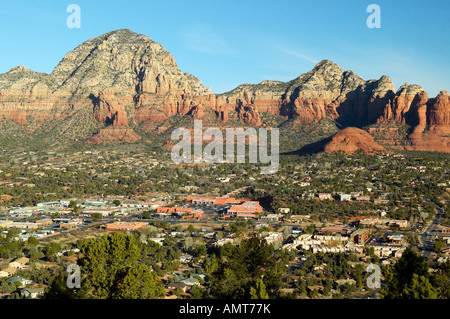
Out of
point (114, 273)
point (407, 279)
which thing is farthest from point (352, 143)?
point (114, 273)

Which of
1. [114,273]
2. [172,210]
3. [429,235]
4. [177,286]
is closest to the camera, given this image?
[114,273]

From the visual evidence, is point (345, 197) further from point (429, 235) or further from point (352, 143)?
point (352, 143)

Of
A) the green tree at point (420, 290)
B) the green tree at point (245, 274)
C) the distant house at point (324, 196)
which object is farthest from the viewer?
the distant house at point (324, 196)

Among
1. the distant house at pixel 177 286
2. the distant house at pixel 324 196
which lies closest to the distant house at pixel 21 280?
the distant house at pixel 177 286

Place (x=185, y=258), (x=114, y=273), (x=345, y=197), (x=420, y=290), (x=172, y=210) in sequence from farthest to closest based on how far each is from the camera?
(x=345, y=197) → (x=172, y=210) → (x=185, y=258) → (x=114, y=273) → (x=420, y=290)

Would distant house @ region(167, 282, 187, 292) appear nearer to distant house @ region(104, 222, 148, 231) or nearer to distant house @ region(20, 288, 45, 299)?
distant house @ region(20, 288, 45, 299)

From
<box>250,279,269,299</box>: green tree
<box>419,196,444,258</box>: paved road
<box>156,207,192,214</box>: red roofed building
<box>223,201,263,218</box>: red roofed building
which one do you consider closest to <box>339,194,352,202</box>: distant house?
<box>419,196,444,258</box>: paved road

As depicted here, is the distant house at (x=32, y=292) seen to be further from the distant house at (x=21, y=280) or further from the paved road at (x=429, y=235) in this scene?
the paved road at (x=429, y=235)

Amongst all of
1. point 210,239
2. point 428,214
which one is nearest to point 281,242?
point 210,239

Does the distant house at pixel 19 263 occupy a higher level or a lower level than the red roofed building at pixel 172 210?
lower
